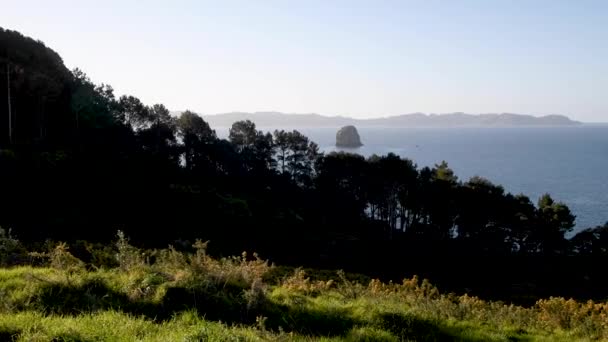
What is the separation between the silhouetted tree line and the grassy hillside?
18519mm

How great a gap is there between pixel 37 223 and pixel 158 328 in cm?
2517

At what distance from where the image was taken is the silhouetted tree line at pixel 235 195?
3444 centimetres

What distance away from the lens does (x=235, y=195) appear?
5197cm

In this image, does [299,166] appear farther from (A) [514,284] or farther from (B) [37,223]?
(B) [37,223]

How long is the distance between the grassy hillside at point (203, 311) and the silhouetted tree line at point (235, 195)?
60.8 ft

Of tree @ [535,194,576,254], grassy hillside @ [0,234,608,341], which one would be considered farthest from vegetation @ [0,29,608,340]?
tree @ [535,194,576,254]

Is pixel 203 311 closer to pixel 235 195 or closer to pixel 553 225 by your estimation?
pixel 235 195

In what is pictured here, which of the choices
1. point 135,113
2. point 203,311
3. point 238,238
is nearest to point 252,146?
point 135,113

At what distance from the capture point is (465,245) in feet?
182

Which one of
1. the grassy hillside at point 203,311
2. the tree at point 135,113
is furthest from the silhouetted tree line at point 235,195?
the grassy hillside at point 203,311

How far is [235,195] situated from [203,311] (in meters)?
45.3

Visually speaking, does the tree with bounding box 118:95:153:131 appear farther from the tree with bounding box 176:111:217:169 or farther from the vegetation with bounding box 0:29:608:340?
the tree with bounding box 176:111:217:169

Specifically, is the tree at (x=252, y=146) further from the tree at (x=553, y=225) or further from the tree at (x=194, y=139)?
the tree at (x=553, y=225)

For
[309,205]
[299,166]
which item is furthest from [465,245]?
[299,166]
